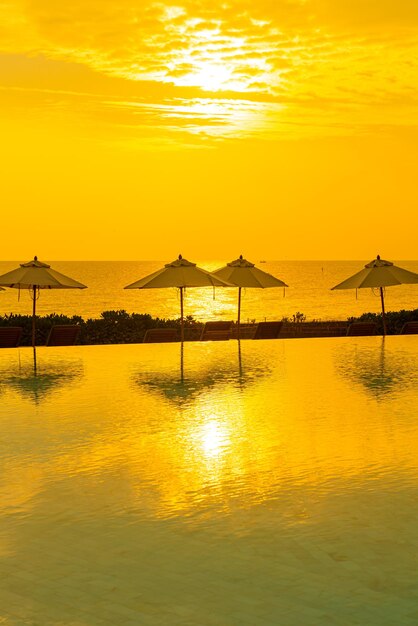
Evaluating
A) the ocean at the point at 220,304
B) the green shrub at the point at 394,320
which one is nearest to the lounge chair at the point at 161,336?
the green shrub at the point at 394,320

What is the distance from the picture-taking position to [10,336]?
1964 centimetres

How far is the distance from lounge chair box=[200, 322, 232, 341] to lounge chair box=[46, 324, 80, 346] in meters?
3.47

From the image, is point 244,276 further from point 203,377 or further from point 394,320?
point 394,320

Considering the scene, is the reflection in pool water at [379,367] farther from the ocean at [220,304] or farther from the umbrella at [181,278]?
the ocean at [220,304]

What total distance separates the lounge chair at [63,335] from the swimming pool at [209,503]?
5.85 metres

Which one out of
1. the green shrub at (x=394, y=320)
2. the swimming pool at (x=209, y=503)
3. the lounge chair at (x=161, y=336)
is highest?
the green shrub at (x=394, y=320)

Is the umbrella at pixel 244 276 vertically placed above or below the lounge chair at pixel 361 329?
above

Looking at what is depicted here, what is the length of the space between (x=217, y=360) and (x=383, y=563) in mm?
12582

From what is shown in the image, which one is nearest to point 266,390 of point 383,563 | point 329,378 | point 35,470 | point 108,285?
point 329,378

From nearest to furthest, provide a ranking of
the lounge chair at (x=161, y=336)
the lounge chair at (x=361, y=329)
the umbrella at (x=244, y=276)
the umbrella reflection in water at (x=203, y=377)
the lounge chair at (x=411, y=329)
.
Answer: the umbrella reflection in water at (x=203, y=377), the lounge chair at (x=161, y=336), the umbrella at (x=244, y=276), the lounge chair at (x=361, y=329), the lounge chair at (x=411, y=329)

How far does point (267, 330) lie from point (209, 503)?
1548cm

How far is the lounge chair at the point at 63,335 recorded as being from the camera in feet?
65.9

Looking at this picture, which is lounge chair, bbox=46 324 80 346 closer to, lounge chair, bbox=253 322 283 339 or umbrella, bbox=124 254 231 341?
umbrella, bbox=124 254 231 341

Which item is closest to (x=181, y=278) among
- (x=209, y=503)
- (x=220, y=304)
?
(x=209, y=503)
